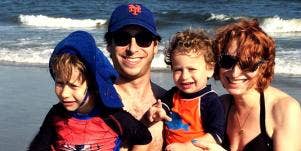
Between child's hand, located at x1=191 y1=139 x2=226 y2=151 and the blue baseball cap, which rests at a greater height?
the blue baseball cap

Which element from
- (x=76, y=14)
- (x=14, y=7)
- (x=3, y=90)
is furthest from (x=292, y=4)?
(x=3, y=90)

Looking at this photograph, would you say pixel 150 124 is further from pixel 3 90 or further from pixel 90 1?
pixel 90 1

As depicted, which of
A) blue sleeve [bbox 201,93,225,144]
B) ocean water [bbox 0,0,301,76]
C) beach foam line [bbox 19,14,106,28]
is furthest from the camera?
beach foam line [bbox 19,14,106,28]

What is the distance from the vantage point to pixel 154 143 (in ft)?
11.5

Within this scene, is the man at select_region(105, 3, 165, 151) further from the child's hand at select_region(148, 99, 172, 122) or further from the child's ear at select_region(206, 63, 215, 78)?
the child's ear at select_region(206, 63, 215, 78)

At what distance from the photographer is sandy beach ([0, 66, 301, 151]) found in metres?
7.54

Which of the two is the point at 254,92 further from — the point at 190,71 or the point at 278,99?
the point at 190,71

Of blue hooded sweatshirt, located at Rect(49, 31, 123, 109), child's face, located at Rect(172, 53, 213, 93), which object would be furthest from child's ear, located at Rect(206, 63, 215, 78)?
blue hooded sweatshirt, located at Rect(49, 31, 123, 109)

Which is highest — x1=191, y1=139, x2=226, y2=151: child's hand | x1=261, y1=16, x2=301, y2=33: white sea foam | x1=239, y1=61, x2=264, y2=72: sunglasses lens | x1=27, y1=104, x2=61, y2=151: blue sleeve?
x1=239, y1=61, x2=264, y2=72: sunglasses lens

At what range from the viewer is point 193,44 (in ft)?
11.1

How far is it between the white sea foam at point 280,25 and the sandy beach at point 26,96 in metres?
8.78

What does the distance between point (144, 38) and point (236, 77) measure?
0.60m

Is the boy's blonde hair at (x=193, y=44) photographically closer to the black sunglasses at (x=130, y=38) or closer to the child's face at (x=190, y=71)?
the child's face at (x=190, y=71)

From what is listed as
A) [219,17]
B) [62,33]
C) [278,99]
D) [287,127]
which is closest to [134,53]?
[278,99]
